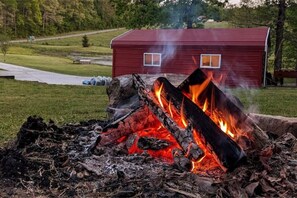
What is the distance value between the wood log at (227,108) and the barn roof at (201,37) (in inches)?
588

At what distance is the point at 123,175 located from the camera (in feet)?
11.8

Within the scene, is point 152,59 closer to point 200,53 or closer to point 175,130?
point 200,53

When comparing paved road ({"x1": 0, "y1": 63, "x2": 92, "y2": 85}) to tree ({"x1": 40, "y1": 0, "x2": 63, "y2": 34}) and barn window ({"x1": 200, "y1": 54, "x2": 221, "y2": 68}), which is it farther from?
tree ({"x1": 40, "y1": 0, "x2": 63, "y2": 34})

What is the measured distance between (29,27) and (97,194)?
71088 millimetres

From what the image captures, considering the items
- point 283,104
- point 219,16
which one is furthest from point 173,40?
point 283,104

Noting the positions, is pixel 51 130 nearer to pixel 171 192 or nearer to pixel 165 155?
pixel 165 155

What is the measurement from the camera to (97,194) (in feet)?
10.9

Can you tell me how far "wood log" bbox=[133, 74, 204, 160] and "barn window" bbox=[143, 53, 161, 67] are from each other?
16.3m

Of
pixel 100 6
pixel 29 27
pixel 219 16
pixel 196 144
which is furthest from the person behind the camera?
pixel 100 6

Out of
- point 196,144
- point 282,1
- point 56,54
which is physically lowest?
point 56,54

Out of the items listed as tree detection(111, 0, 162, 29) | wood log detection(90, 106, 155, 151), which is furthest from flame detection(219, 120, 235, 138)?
tree detection(111, 0, 162, 29)

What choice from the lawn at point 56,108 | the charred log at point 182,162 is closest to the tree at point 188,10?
the lawn at point 56,108

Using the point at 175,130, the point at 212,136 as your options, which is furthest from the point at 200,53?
the point at 212,136

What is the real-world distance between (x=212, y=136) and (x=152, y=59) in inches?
672
